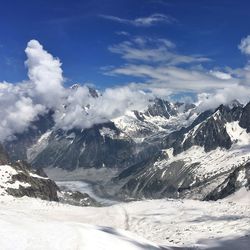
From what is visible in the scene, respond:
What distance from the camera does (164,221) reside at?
7850 cm

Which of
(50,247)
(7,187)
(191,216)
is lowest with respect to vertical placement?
(50,247)

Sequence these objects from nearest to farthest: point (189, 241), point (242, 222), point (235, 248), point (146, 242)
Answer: point (146, 242), point (235, 248), point (189, 241), point (242, 222)

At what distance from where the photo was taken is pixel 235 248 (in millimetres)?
55562

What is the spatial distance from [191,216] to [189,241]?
19.1 metres

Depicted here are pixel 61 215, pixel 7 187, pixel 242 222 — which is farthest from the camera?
pixel 7 187

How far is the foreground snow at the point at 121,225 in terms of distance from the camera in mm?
40219

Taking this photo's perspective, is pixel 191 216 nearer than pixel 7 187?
Yes

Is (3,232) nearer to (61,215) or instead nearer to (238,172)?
(61,215)

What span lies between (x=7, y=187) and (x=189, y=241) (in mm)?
140624

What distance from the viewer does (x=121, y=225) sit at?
79.1 meters

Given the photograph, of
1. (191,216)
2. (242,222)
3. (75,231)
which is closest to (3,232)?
(75,231)

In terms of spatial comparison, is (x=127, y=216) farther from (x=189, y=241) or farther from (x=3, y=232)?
(x=3, y=232)

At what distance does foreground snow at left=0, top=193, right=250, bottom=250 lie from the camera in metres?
40.2

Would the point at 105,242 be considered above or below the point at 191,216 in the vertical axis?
below
